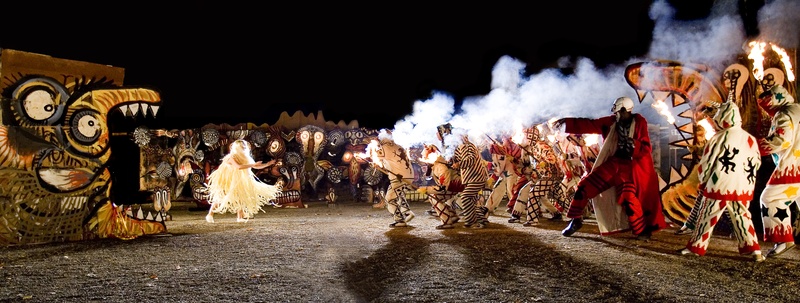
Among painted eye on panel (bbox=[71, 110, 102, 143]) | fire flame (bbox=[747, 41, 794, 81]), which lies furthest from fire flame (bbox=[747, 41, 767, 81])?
painted eye on panel (bbox=[71, 110, 102, 143])

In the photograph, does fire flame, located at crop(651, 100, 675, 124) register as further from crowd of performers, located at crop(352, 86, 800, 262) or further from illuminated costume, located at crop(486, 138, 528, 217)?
illuminated costume, located at crop(486, 138, 528, 217)

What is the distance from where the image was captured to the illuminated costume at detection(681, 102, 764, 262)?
274 inches

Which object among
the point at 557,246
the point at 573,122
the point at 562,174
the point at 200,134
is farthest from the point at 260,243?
the point at 200,134

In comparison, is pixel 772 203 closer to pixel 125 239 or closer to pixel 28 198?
pixel 125 239

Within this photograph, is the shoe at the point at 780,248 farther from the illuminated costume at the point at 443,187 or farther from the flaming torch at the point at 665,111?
the illuminated costume at the point at 443,187

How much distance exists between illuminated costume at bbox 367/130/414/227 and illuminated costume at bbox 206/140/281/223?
3.13m

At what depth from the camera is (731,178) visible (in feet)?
22.8

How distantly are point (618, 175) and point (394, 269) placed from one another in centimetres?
390

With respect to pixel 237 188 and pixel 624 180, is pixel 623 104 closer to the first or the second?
pixel 624 180

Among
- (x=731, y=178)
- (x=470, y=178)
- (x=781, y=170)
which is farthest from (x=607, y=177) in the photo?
(x=470, y=178)

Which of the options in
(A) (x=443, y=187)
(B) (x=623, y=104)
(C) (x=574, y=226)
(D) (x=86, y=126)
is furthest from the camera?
(A) (x=443, y=187)

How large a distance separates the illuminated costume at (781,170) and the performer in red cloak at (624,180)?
152 cm

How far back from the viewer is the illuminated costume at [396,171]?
36.6 ft

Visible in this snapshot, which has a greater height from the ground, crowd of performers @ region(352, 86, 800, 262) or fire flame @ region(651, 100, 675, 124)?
fire flame @ region(651, 100, 675, 124)
